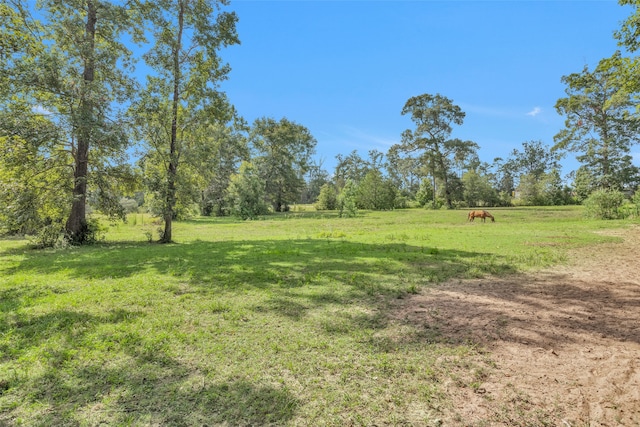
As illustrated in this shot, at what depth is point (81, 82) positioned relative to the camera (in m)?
13.0

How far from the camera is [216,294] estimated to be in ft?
21.9

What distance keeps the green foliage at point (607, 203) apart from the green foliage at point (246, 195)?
34.0m

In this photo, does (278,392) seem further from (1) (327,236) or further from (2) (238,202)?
(2) (238,202)

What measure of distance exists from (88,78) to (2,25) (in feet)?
10.5

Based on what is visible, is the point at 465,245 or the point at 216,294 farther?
the point at 465,245

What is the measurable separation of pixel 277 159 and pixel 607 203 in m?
45.7

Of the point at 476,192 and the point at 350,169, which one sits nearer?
the point at 476,192

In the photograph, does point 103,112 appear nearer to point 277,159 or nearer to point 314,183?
point 277,159

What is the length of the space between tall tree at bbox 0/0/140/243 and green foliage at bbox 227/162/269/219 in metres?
24.7

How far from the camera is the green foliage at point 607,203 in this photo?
2448 cm

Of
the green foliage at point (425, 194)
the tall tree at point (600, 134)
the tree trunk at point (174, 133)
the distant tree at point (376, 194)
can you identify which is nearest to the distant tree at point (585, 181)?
the tall tree at point (600, 134)

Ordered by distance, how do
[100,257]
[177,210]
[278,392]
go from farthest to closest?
[177,210], [100,257], [278,392]

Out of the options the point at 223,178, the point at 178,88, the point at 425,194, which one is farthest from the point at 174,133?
the point at 425,194

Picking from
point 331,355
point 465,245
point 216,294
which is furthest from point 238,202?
point 331,355
